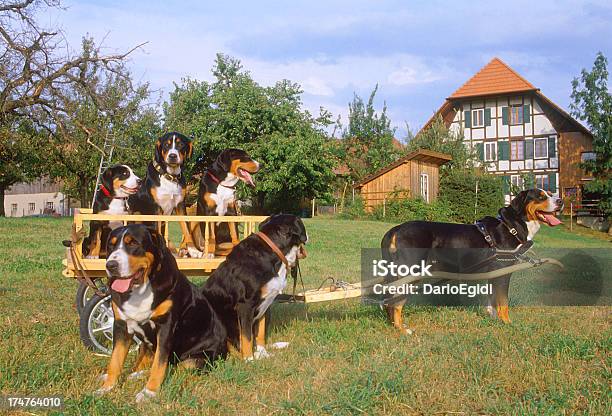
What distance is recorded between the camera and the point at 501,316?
6.03m

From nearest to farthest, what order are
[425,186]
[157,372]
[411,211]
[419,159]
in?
[157,372]
[411,211]
[419,159]
[425,186]

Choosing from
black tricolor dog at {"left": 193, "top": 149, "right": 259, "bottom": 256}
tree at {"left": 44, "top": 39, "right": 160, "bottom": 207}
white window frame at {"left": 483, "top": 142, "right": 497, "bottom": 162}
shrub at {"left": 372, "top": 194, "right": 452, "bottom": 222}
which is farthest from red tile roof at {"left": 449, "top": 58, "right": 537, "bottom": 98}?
black tricolor dog at {"left": 193, "top": 149, "right": 259, "bottom": 256}

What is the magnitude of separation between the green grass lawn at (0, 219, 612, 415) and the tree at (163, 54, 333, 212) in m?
25.2

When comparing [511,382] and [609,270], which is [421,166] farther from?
[511,382]

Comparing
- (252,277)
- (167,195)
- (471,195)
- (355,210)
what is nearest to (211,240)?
(167,195)

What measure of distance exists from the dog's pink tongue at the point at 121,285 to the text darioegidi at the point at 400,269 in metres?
3.07

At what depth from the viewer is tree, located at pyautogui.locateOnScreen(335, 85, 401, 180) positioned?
131ft

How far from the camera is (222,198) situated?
17.9 feet

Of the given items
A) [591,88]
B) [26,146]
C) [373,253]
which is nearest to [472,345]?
[373,253]

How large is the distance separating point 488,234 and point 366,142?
3536 centimetres

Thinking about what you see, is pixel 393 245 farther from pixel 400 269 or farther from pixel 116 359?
pixel 116 359

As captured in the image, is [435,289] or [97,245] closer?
[97,245]

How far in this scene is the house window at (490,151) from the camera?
1580 inches

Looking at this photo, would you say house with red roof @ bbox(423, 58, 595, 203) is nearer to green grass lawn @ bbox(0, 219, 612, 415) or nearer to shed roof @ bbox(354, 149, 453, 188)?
shed roof @ bbox(354, 149, 453, 188)
